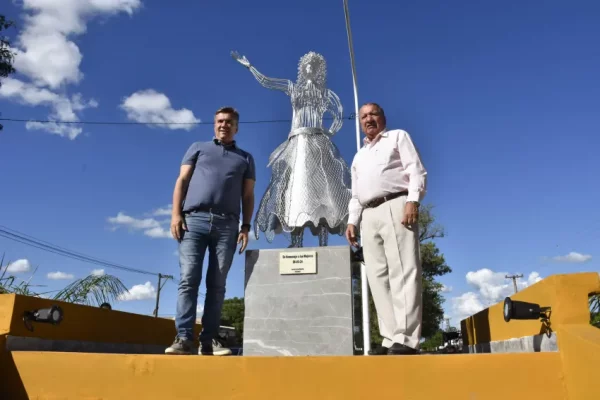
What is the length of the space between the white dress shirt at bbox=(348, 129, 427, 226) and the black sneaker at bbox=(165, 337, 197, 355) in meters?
1.69

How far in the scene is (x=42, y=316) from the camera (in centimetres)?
322

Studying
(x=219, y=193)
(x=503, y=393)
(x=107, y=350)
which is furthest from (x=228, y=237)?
(x=503, y=393)

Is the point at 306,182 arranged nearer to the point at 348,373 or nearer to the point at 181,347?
the point at 181,347

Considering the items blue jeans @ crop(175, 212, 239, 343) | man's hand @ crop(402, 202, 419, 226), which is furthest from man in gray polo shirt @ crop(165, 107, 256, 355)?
man's hand @ crop(402, 202, 419, 226)

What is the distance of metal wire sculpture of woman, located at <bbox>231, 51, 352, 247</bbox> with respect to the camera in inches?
228

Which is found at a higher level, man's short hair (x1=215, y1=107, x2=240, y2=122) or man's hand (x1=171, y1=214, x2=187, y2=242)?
man's short hair (x1=215, y1=107, x2=240, y2=122)

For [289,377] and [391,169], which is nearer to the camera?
[289,377]

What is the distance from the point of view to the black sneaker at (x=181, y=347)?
316 centimetres

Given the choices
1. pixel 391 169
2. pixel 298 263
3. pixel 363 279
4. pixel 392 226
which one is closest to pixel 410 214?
pixel 392 226

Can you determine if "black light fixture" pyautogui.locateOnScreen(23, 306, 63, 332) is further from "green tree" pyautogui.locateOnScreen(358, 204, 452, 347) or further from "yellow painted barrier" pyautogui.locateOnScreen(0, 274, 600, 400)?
"green tree" pyautogui.locateOnScreen(358, 204, 452, 347)

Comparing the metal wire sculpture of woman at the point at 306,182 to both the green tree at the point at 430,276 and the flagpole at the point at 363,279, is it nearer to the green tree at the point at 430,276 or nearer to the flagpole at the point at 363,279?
the flagpole at the point at 363,279

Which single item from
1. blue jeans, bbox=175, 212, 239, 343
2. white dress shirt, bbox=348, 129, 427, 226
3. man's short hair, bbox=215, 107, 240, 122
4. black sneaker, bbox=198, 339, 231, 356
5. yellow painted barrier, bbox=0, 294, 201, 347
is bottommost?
black sneaker, bbox=198, 339, 231, 356

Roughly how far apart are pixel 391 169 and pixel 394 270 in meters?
0.78

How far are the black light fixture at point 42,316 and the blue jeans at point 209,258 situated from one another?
2.86 ft
